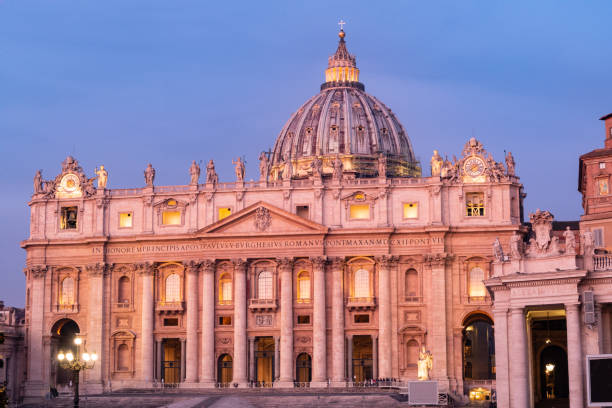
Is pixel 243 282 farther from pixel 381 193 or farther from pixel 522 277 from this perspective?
pixel 522 277

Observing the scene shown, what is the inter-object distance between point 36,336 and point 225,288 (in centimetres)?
1835

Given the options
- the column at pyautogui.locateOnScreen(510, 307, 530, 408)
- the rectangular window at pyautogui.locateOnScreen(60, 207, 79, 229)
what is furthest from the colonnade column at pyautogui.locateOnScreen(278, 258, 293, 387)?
the column at pyautogui.locateOnScreen(510, 307, 530, 408)

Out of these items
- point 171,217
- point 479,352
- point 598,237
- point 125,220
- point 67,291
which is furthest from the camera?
point 479,352

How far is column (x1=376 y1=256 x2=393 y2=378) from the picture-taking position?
103500 mm

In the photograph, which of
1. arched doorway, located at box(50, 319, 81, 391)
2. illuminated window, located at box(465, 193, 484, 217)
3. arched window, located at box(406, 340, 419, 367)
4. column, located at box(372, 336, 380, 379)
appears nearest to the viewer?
arched window, located at box(406, 340, 419, 367)

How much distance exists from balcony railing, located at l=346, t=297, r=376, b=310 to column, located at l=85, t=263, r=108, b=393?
2283cm

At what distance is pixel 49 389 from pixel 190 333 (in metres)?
14.3

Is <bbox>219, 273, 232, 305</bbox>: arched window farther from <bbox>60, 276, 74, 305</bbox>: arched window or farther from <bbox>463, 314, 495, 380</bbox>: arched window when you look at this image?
<bbox>463, 314, 495, 380</bbox>: arched window

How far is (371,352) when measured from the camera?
10931cm

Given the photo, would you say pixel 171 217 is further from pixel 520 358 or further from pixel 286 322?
pixel 520 358

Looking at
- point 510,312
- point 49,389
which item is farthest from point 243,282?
point 510,312

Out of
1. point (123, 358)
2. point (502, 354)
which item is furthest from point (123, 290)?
point (502, 354)

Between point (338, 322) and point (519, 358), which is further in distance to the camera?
point (338, 322)

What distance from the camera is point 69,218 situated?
115 m
